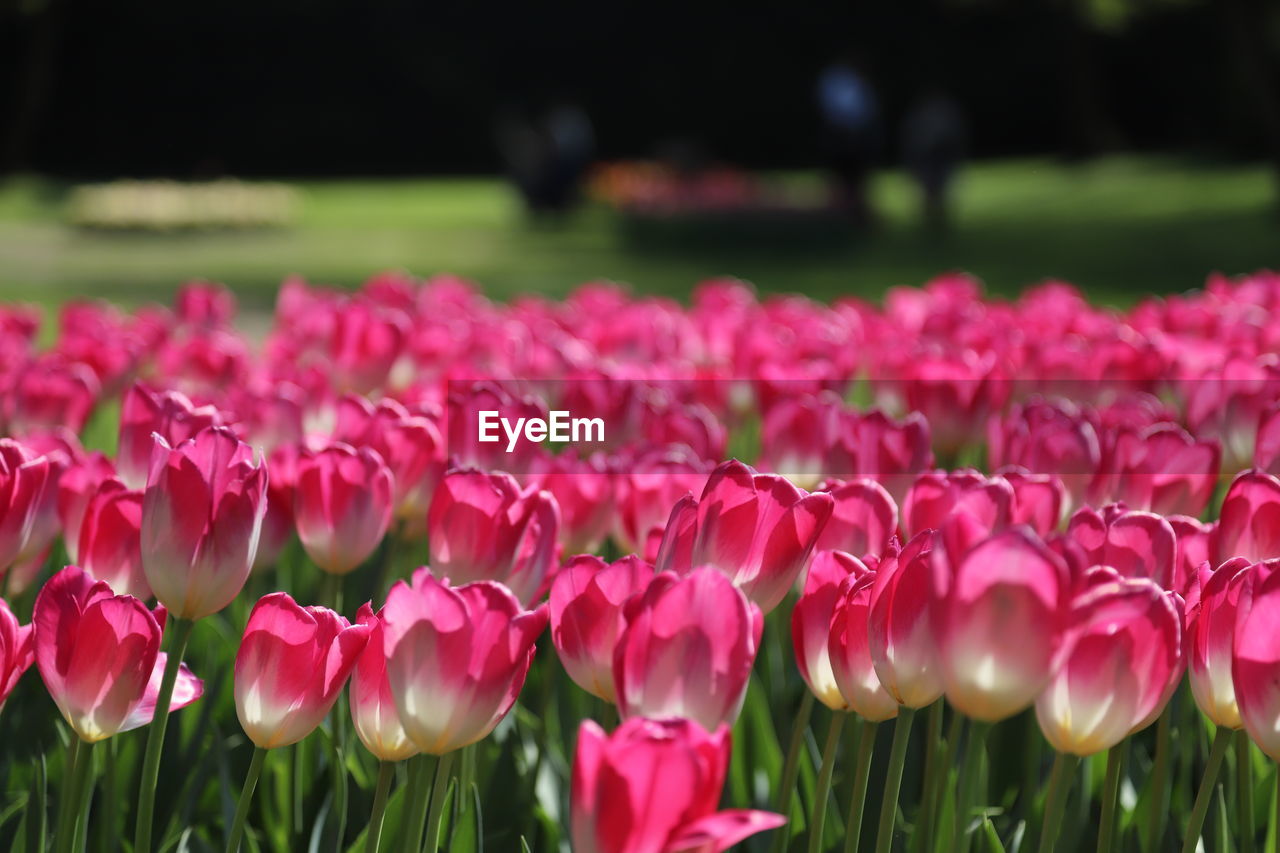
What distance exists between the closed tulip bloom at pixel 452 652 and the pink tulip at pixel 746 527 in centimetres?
21

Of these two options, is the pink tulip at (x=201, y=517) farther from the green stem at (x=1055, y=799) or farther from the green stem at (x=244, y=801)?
the green stem at (x=1055, y=799)

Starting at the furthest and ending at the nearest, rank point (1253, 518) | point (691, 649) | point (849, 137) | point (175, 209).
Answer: point (175, 209) → point (849, 137) → point (1253, 518) → point (691, 649)

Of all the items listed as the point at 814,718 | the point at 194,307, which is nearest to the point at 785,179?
the point at 194,307

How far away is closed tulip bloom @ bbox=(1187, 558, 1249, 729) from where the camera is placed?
1.27 metres

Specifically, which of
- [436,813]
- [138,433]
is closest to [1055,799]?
[436,813]

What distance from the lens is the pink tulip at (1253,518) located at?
155 centimetres

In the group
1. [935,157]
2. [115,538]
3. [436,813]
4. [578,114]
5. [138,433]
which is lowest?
[436,813]

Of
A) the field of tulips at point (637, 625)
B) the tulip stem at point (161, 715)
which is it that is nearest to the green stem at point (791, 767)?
the field of tulips at point (637, 625)

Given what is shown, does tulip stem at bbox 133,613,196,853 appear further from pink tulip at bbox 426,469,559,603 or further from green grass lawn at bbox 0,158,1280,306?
green grass lawn at bbox 0,158,1280,306

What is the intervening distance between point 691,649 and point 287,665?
38 cm

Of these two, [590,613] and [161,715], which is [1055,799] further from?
[161,715]

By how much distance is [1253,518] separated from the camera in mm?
1554

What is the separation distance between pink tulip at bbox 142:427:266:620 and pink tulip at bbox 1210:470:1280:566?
96 cm

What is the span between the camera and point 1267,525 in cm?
155
